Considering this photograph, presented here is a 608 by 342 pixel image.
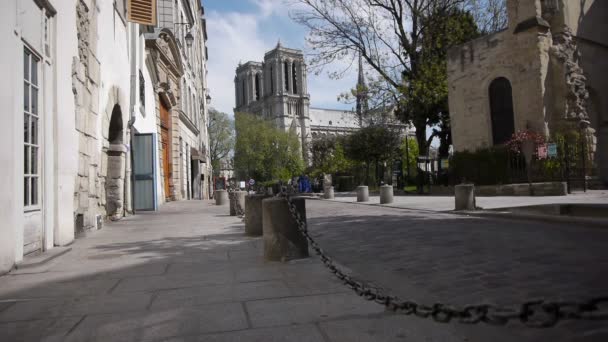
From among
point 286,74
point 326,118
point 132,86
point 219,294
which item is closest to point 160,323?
point 219,294

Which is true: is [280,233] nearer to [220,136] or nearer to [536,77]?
[536,77]

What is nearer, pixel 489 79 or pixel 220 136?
pixel 489 79

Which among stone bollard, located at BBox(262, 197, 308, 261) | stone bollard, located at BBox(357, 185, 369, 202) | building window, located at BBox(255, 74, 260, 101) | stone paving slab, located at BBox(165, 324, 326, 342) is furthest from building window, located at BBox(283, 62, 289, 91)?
stone paving slab, located at BBox(165, 324, 326, 342)

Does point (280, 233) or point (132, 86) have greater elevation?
point (132, 86)

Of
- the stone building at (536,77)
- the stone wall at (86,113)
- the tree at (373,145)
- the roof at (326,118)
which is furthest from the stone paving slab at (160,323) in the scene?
the roof at (326,118)

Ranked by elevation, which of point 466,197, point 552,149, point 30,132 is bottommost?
point 466,197

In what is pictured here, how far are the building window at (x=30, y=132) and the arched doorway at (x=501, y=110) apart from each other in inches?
711

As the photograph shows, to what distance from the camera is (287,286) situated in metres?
3.75

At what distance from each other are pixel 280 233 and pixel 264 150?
179 ft

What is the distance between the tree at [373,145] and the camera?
34.0 m

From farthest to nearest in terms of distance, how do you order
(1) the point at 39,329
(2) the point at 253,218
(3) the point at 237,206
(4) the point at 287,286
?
(3) the point at 237,206 < (2) the point at 253,218 < (4) the point at 287,286 < (1) the point at 39,329

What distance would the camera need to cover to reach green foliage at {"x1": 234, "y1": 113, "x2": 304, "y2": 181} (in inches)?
2306

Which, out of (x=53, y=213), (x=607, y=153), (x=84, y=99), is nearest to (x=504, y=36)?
(x=607, y=153)

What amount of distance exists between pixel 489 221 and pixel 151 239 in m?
6.28
